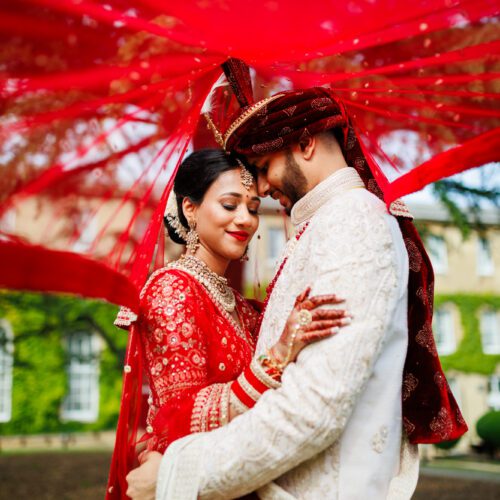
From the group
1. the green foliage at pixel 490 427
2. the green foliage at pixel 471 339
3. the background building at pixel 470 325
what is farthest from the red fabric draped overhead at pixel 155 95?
the green foliage at pixel 471 339

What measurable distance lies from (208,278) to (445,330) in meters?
26.0

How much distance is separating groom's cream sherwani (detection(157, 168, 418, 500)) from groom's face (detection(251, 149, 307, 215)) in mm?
190

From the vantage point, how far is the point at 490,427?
49.1 ft

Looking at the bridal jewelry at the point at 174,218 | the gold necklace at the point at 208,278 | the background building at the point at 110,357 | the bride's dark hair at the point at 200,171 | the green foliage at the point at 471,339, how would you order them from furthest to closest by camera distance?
the green foliage at the point at 471,339
the background building at the point at 110,357
the bridal jewelry at the point at 174,218
the bride's dark hair at the point at 200,171
the gold necklace at the point at 208,278

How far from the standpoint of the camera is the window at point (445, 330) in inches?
1057

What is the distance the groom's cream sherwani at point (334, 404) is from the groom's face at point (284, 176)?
0.19m

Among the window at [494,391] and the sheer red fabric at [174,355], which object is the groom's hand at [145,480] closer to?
the sheer red fabric at [174,355]

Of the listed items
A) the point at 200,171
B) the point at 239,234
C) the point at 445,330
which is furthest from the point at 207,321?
the point at 445,330

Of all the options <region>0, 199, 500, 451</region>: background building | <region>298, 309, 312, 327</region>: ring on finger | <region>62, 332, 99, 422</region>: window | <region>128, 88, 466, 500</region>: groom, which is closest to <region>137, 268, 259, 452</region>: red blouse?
<region>128, 88, 466, 500</region>: groom

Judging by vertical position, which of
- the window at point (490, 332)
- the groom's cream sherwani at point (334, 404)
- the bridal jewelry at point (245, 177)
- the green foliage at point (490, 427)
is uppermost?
the bridal jewelry at point (245, 177)

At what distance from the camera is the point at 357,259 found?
200cm

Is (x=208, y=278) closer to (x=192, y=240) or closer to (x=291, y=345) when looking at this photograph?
(x=192, y=240)

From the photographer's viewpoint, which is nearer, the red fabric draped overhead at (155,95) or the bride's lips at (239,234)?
the red fabric draped overhead at (155,95)

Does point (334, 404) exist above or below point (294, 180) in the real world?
below
